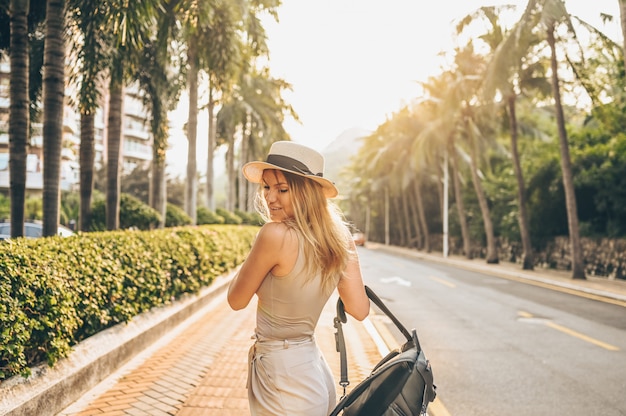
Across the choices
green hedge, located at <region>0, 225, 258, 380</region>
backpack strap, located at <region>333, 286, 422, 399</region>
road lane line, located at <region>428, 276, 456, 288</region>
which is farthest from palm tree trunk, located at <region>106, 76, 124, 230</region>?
backpack strap, located at <region>333, 286, 422, 399</region>

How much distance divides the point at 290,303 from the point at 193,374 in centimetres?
429

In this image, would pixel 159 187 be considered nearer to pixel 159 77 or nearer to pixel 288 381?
pixel 159 77

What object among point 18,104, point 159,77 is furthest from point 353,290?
point 159,77

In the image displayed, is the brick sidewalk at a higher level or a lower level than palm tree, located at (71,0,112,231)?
lower

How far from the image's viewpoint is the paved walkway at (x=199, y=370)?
4.97 metres

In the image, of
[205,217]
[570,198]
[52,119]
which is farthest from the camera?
[205,217]

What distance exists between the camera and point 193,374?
6109 millimetres

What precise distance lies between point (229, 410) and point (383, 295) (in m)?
10.0

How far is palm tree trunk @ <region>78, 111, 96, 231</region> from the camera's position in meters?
14.5

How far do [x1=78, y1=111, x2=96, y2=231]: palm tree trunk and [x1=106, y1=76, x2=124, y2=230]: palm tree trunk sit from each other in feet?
1.64

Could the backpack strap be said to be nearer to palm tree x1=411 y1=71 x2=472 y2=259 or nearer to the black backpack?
the black backpack

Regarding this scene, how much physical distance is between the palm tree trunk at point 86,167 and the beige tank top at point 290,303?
13387 mm

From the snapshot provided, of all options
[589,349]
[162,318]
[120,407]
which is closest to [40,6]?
[162,318]

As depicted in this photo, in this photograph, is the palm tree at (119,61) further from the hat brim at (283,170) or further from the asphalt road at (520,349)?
the hat brim at (283,170)
